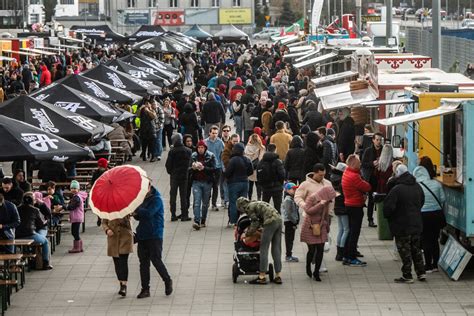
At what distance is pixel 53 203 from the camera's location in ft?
64.8

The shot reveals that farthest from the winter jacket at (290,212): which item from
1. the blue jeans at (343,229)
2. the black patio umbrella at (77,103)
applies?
the black patio umbrella at (77,103)

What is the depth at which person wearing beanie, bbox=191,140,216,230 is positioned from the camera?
20984 mm

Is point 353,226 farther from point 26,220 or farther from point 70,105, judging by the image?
point 70,105

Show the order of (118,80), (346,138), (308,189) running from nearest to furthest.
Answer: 1. (308,189)
2. (346,138)
3. (118,80)

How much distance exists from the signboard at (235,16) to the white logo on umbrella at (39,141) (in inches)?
4645

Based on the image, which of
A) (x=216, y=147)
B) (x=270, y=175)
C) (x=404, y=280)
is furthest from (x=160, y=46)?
(x=404, y=280)

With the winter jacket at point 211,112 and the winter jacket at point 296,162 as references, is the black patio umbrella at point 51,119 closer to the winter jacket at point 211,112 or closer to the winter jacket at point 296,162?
the winter jacket at point 296,162

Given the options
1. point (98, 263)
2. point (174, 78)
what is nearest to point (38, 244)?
Answer: point (98, 263)

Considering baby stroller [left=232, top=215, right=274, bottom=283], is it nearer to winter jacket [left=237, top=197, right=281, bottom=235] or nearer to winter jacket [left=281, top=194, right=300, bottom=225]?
winter jacket [left=237, top=197, right=281, bottom=235]

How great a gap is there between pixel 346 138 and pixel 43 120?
23.5 ft

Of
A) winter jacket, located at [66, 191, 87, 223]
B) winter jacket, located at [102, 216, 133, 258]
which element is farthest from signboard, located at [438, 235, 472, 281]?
winter jacket, located at [66, 191, 87, 223]

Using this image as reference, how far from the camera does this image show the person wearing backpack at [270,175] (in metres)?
20.2

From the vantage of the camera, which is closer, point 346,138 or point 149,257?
point 149,257

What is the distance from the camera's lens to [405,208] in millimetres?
16047
